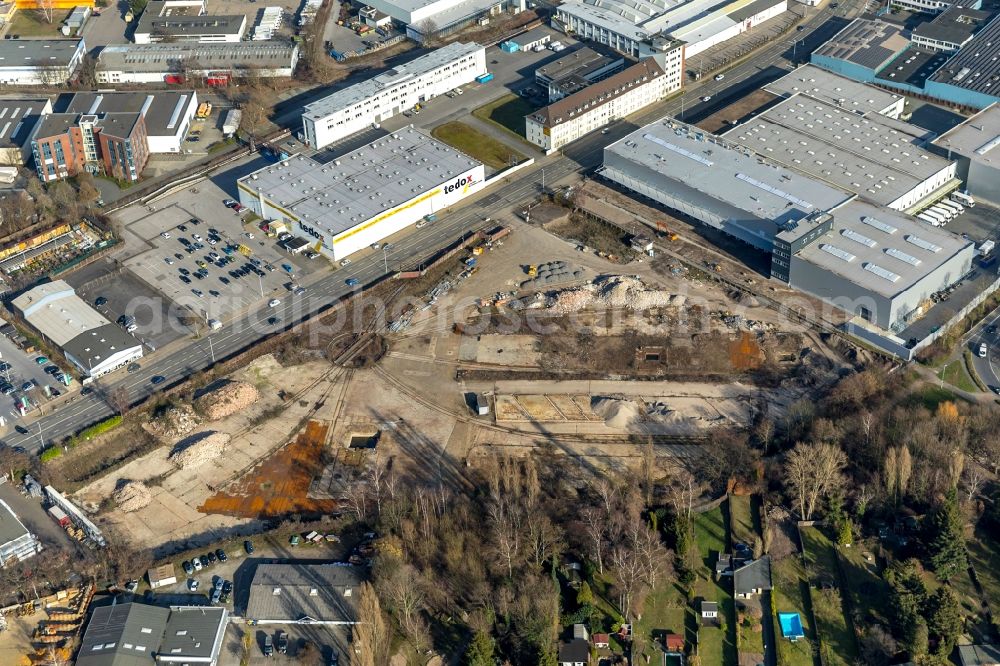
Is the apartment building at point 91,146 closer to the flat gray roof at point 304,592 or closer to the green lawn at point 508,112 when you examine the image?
the green lawn at point 508,112

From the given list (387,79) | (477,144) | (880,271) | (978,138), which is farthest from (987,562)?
(387,79)

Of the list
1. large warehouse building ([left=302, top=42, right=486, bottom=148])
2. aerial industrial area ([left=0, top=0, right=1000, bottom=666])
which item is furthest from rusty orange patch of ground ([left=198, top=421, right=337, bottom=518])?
large warehouse building ([left=302, top=42, right=486, bottom=148])

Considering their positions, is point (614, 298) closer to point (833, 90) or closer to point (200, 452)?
point (200, 452)

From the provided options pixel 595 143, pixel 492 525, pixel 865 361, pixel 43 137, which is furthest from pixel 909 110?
pixel 43 137

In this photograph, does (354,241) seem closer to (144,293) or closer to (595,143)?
(144,293)

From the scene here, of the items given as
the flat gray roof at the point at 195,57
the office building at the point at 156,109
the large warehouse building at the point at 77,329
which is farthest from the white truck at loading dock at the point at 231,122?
the large warehouse building at the point at 77,329
